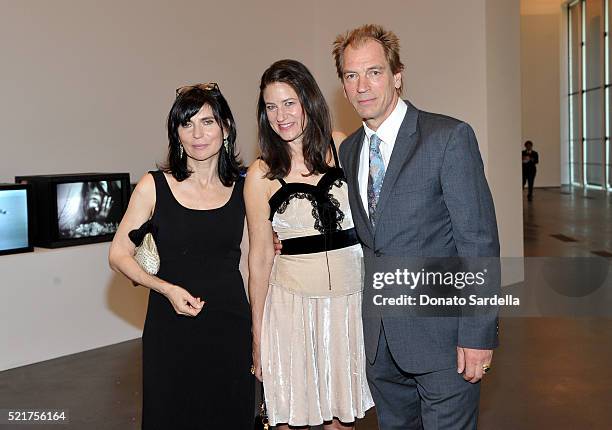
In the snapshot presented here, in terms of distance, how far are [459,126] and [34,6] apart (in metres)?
4.76

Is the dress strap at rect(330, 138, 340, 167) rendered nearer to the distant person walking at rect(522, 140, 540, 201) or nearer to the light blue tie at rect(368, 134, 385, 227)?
the light blue tie at rect(368, 134, 385, 227)

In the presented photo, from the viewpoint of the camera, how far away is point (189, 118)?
9.28 feet

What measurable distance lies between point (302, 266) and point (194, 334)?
0.47 meters

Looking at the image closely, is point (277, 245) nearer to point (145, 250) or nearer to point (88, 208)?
point (145, 250)

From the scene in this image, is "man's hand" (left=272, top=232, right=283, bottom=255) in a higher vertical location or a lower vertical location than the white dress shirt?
lower

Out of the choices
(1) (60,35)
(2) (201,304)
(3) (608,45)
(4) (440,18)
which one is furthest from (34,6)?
(3) (608,45)

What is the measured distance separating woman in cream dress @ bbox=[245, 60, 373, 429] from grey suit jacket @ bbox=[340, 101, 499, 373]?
0.27 metres

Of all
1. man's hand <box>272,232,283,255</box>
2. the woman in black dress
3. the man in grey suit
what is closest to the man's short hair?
the man in grey suit

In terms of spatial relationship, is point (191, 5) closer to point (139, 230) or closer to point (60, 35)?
point (60, 35)

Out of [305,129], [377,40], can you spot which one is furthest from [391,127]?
[305,129]

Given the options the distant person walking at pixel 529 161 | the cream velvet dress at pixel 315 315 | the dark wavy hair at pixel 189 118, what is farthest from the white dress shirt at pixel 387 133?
the distant person walking at pixel 529 161

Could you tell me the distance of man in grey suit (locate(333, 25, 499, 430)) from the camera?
2439 mm

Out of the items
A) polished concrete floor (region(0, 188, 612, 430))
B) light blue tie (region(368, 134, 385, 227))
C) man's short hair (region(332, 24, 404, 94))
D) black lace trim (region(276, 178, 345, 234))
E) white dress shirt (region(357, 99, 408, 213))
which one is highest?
man's short hair (region(332, 24, 404, 94))

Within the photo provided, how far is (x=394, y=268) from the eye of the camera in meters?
2.58
